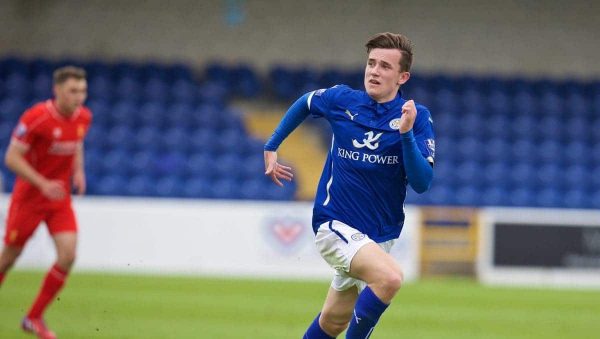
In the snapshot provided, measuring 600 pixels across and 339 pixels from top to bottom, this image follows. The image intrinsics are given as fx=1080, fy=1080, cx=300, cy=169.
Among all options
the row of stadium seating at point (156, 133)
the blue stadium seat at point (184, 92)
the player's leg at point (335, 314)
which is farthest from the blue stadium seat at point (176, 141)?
the player's leg at point (335, 314)

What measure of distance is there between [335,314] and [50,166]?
333 cm

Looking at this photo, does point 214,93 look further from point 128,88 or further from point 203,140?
point 128,88

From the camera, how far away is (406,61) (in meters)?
6.38

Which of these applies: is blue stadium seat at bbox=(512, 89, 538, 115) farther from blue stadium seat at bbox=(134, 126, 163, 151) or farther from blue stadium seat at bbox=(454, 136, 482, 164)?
blue stadium seat at bbox=(134, 126, 163, 151)

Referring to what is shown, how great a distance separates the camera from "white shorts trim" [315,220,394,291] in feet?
20.3

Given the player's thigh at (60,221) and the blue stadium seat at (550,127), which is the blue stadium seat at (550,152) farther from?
the player's thigh at (60,221)

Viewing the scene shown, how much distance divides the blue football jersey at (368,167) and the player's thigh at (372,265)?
256 mm

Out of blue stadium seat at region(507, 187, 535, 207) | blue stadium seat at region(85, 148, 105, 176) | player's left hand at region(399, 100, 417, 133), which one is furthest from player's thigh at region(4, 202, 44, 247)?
blue stadium seat at region(507, 187, 535, 207)

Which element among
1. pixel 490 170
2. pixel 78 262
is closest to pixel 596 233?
pixel 490 170

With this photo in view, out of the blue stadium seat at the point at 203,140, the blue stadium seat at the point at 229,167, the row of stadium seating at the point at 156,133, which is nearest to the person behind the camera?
the row of stadium seating at the point at 156,133

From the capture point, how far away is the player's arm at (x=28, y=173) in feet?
25.9

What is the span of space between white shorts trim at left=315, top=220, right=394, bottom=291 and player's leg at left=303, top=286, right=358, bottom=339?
64 mm

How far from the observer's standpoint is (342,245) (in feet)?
20.4

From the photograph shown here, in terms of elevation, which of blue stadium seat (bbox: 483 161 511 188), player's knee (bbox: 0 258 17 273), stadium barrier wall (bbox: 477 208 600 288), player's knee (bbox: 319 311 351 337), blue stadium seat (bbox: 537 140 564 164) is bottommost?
stadium barrier wall (bbox: 477 208 600 288)
